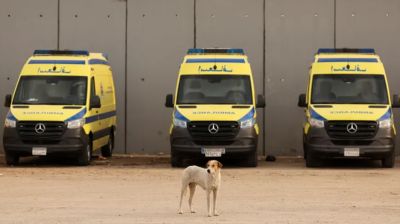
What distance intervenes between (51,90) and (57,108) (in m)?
0.72

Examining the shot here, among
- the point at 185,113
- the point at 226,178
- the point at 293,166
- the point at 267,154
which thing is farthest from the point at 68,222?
the point at 267,154

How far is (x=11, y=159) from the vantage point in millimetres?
25812

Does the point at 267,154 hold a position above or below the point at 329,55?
below

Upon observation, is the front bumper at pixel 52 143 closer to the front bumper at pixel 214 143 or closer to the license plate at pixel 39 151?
the license plate at pixel 39 151

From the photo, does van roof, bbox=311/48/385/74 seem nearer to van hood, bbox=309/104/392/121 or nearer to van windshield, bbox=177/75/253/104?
van hood, bbox=309/104/392/121

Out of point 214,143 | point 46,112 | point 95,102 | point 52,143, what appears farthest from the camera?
point 95,102

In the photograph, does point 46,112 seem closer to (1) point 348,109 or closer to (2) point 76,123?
(2) point 76,123

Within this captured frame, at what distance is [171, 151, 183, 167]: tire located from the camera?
2522 cm

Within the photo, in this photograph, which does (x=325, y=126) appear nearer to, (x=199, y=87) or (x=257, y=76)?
(x=199, y=87)

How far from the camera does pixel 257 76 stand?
101 ft

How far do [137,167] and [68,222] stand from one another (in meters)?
11.1

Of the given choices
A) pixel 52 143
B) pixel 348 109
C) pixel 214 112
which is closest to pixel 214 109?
pixel 214 112

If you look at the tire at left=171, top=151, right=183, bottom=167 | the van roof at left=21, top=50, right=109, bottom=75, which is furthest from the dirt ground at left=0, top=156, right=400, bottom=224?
the van roof at left=21, top=50, right=109, bottom=75

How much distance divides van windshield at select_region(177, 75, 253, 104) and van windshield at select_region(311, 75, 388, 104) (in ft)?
5.12
